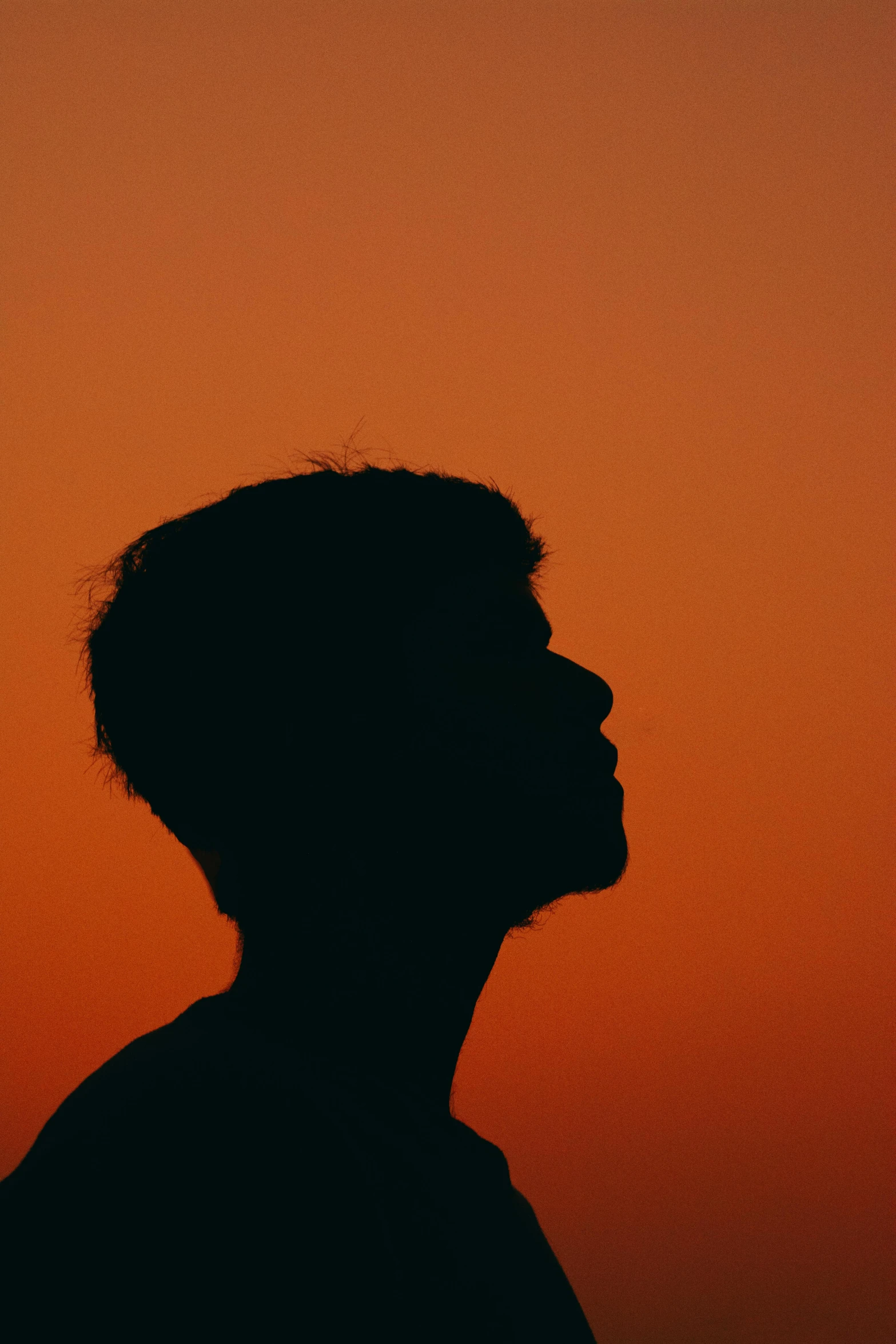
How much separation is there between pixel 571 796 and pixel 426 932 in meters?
0.28

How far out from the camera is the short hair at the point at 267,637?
70.1 inches

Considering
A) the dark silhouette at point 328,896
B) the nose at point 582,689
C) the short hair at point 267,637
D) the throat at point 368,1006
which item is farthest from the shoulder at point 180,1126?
the nose at point 582,689

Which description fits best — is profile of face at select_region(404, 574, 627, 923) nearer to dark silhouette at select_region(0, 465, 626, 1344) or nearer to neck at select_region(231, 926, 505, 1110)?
dark silhouette at select_region(0, 465, 626, 1344)

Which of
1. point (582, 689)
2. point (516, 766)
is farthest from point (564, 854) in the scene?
point (582, 689)

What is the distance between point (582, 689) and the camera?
1806 mm

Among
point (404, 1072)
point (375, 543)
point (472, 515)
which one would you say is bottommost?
point (404, 1072)

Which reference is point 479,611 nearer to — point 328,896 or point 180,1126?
point 328,896

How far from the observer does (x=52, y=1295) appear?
120 centimetres

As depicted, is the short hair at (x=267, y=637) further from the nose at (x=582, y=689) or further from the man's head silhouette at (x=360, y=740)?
the nose at (x=582, y=689)

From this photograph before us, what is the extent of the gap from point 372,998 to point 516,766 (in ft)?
1.25

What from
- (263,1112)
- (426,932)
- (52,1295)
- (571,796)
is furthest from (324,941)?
(52,1295)

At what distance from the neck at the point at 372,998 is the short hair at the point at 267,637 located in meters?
0.21

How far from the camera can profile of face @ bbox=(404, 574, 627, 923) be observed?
1.71 meters

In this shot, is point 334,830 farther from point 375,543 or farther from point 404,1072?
point 375,543
